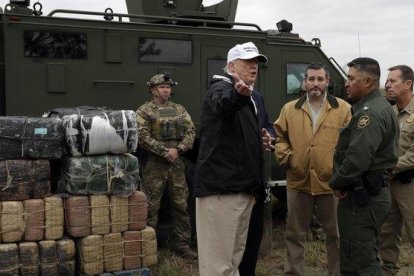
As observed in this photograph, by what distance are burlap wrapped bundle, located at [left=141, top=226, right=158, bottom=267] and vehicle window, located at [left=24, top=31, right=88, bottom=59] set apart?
1927mm

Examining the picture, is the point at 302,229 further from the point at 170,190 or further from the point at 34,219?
the point at 34,219

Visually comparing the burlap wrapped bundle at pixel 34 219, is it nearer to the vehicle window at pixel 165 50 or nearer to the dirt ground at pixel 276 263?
the dirt ground at pixel 276 263

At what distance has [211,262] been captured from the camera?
3768 mm

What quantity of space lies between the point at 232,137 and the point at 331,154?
4.79 feet

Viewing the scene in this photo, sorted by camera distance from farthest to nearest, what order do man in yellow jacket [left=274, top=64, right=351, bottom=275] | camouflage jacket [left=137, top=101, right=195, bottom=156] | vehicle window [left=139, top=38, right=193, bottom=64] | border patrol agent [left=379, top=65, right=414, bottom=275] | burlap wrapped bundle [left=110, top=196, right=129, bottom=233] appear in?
vehicle window [left=139, top=38, right=193, bottom=64] < camouflage jacket [left=137, top=101, right=195, bottom=156] < border patrol agent [left=379, top=65, right=414, bottom=275] < man in yellow jacket [left=274, top=64, right=351, bottom=275] < burlap wrapped bundle [left=110, top=196, right=129, bottom=233]

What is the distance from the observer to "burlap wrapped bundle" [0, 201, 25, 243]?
4.38m

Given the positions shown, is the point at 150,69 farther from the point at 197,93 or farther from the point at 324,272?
the point at 324,272

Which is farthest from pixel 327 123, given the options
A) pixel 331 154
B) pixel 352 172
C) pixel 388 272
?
pixel 388 272

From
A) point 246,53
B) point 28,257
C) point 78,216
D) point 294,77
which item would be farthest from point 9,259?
point 294,77

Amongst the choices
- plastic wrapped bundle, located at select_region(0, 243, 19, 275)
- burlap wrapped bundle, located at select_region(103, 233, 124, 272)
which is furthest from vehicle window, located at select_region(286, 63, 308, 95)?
plastic wrapped bundle, located at select_region(0, 243, 19, 275)

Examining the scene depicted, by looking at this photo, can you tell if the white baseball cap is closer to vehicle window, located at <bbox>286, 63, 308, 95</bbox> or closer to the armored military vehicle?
the armored military vehicle

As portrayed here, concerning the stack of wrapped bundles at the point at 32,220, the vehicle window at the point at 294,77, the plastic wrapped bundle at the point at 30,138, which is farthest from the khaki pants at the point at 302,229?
the vehicle window at the point at 294,77

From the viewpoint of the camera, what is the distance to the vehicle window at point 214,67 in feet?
20.9

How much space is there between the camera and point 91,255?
462cm
